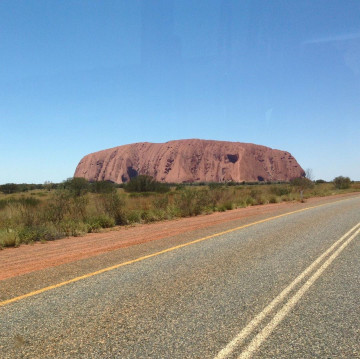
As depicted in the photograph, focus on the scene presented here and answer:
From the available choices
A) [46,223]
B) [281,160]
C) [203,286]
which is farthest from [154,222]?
[281,160]

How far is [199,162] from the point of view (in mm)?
172875

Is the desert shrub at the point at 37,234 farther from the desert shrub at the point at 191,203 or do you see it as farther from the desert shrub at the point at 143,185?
the desert shrub at the point at 143,185

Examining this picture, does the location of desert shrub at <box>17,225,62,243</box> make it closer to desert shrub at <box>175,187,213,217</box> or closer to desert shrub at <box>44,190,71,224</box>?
desert shrub at <box>44,190,71,224</box>

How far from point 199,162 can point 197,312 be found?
169 m

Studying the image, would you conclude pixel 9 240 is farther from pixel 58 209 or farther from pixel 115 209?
pixel 115 209

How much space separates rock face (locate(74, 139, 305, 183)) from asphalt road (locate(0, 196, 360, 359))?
15624cm

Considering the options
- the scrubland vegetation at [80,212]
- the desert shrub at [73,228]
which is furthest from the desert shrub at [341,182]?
the desert shrub at [73,228]

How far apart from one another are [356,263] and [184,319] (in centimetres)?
470

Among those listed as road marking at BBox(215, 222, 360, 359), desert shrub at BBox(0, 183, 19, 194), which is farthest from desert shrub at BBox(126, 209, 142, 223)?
desert shrub at BBox(0, 183, 19, 194)

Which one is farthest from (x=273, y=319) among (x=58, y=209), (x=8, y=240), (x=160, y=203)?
(x=160, y=203)

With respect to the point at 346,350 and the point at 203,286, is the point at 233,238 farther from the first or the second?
the point at 346,350

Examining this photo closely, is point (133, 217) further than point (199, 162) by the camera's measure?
No

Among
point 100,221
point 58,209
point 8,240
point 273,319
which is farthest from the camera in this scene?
point 58,209

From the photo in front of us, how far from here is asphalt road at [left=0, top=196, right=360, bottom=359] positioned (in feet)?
11.7
